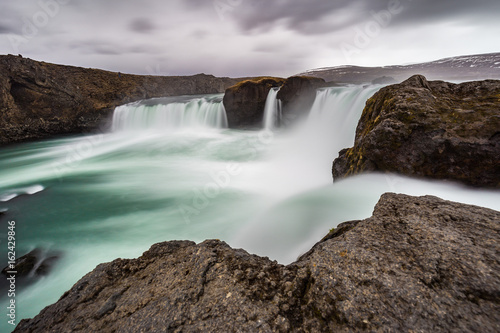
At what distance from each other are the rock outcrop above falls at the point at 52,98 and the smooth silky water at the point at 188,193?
113 inches

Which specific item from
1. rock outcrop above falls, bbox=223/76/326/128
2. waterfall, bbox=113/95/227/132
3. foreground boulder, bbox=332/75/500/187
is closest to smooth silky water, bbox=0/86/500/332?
foreground boulder, bbox=332/75/500/187

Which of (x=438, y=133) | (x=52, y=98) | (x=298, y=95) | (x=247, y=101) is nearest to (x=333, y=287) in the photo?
(x=438, y=133)

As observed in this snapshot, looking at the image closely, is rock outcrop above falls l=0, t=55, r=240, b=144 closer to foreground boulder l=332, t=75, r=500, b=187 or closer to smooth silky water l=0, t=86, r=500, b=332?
smooth silky water l=0, t=86, r=500, b=332

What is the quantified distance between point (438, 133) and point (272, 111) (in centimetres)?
1883

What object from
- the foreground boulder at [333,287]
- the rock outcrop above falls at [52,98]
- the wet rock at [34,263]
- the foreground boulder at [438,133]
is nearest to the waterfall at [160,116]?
the rock outcrop above falls at [52,98]

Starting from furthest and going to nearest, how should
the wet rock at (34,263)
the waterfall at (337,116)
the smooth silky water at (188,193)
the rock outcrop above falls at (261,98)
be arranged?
the rock outcrop above falls at (261,98) < the waterfall at (337,116) < the wet rock at (34,263) < the smooth silky water at (188,193)

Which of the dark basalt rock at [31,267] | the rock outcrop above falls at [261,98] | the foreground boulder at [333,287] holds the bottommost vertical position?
the dark basalt rock at [31,267]

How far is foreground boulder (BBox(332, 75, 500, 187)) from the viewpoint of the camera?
3.86 meters

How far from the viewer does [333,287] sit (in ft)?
5.41

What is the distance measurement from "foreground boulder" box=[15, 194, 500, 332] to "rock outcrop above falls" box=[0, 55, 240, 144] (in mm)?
28049

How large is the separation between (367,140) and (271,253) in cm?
350

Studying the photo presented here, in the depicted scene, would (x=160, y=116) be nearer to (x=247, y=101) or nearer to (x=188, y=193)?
(x=247, y=101)

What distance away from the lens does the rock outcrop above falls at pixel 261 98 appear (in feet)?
66.0

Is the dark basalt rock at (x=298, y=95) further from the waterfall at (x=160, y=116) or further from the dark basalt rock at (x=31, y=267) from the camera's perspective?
the dark basalt rock at (x=31, y=267)
